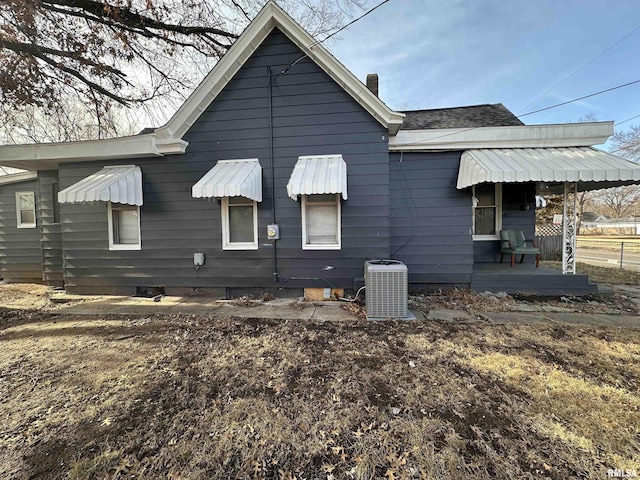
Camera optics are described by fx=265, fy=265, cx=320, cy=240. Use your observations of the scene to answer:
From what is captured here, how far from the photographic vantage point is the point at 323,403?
256 centimetres

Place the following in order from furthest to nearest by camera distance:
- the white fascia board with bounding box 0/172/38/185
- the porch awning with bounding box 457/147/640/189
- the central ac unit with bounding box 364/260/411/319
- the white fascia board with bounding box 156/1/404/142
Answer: the white fascia board with bounding box 0/172/38/185
the white fascia board with bounding box 156/1/404/142
the porch awning with bounding box 457/147/640/189
the central ac unit with bounding box 364/260/411/319

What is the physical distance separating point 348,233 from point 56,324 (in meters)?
5.73

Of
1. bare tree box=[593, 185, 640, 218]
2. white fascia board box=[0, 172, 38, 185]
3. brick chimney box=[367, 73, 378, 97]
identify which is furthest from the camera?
bare tree box=[593, 185, 640, 218]

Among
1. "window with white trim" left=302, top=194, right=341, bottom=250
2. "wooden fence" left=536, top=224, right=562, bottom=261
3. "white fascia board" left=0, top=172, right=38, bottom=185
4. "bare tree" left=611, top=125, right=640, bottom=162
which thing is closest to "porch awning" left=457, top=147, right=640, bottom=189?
"window with white trim" left=302, top=194, right=341, bottom=250

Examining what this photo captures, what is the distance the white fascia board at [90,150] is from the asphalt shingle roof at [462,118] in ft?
19.9

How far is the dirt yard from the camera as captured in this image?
1.90 metres

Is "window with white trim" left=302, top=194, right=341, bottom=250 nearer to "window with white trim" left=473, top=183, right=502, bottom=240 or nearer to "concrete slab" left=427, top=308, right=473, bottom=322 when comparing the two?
"concrete slab" left=427, top=308, right=473, bottom=322

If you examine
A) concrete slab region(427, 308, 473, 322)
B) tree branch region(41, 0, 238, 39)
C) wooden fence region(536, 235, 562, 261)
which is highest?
tree branch region(41, 0, 238, 39)

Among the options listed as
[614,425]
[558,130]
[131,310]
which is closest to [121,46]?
[131,310]

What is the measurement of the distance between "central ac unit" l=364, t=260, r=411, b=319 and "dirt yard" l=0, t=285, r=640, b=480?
1.62 ft

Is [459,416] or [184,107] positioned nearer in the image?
[459,416]

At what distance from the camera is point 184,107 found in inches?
230

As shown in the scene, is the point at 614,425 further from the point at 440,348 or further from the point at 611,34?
the point at 611,34

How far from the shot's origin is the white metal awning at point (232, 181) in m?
5.14
